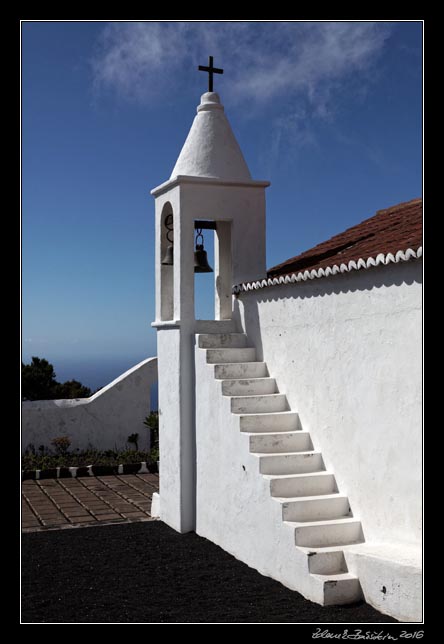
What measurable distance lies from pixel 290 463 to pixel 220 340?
2.17m

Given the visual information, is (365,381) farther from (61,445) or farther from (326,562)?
(61,445)

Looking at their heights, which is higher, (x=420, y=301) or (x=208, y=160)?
(x=208, y=160)

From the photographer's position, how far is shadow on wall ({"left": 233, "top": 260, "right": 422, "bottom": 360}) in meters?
6.32

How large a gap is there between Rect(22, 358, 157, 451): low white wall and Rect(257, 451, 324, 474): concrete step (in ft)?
24.8

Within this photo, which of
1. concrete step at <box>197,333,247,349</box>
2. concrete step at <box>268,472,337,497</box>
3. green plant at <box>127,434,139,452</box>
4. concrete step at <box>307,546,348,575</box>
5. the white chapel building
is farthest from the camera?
green plant at <box>127,434,139,452</box>

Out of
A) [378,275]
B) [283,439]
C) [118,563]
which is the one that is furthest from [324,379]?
[118,563]

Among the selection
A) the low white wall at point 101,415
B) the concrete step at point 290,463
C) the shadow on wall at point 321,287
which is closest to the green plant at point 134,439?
the low white wall at point 101,415

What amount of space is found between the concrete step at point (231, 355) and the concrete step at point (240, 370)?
0.40 ft

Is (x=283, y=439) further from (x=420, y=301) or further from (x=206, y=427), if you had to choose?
(x=420, y=301)

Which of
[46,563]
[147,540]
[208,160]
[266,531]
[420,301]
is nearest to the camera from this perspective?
[420,301]

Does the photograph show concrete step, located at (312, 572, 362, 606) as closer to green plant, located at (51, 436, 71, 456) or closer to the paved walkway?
the paved walkway

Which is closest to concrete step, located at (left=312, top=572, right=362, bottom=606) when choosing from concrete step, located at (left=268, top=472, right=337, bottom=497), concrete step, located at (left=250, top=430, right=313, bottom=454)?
concrete step, located at (left=268, top=472, right=337, bottom=497)

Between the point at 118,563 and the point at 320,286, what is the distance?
355 cm

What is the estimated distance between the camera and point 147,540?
Result: 864 cm
